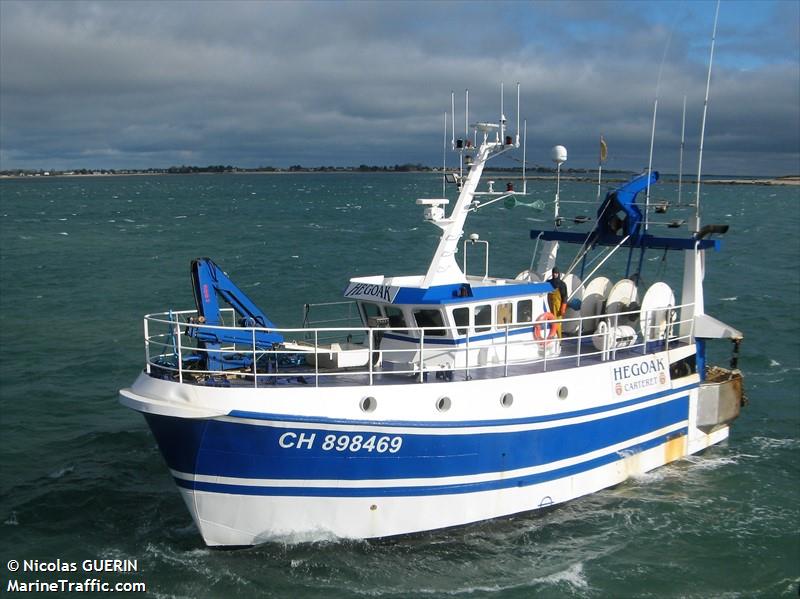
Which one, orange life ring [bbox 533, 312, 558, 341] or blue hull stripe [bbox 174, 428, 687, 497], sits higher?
orange life ring [bbox 533, 312, 558, 341]

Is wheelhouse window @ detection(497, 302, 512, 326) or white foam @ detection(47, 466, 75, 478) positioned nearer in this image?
wheelhouse window @ detection(497, 302, 512, 326)

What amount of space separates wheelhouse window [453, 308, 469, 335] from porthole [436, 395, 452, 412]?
1455 mm

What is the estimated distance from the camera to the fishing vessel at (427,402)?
11586 mm

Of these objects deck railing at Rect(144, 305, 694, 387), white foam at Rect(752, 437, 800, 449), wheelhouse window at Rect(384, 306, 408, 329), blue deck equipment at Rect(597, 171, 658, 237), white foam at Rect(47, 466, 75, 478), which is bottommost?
white foam at Rect(752, 437, 800, 449)

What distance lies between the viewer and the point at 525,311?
47.2ft

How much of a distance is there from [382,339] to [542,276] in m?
4.96

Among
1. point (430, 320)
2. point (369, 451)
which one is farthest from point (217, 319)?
point (430, 320)

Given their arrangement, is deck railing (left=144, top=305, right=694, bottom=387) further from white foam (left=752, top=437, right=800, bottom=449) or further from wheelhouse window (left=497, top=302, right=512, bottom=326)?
white foam (left=752, top=437, right=800, bottom=449)

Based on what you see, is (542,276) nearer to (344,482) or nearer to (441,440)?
(441,440)

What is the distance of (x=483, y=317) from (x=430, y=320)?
1.01 meters

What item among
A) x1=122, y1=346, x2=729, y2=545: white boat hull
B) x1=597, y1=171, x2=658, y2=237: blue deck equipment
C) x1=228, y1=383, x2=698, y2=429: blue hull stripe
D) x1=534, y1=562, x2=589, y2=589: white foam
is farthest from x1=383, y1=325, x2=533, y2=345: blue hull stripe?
x1=597, y1=171, x2=658, y2=237: blue deck equipment

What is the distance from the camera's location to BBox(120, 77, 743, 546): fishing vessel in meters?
11.6

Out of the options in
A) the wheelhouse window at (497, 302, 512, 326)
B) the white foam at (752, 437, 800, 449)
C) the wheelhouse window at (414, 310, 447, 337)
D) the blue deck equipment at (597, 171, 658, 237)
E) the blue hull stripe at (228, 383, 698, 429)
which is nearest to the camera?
the blue hull stripe at (228, 383, 698, 429)

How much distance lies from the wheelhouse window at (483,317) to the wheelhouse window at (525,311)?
2.43ft
